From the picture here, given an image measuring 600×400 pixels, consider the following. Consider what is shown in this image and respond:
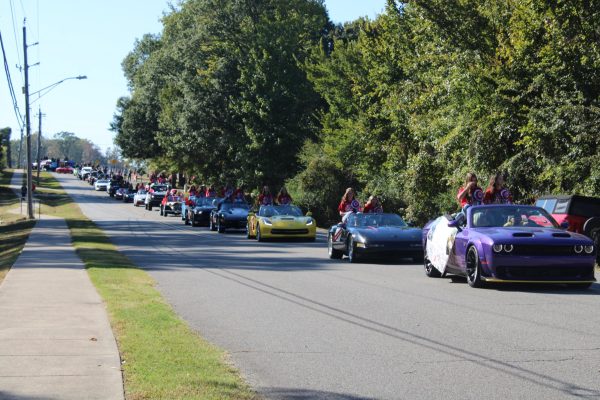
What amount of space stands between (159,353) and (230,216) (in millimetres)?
28706

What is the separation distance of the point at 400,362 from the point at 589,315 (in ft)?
13.5

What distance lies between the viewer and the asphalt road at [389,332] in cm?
756

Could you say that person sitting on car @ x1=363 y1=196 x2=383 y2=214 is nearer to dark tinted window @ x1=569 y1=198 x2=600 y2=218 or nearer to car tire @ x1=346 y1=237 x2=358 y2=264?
car tire @ x1=346 y1=237 x2=358 y2=264

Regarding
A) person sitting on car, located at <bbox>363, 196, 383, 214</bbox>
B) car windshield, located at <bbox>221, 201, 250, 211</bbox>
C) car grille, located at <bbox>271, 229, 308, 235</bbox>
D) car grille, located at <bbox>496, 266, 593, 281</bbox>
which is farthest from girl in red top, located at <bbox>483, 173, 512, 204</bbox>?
car windshield, located at <bbox>221, 201, 250, 211</bbox>

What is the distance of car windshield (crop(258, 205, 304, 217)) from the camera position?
104 feet

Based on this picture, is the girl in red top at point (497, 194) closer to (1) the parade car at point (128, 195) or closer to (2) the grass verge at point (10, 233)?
(2) the grass verge at point (10, 233)

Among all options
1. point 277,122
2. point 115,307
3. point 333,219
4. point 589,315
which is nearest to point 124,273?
point 115,307

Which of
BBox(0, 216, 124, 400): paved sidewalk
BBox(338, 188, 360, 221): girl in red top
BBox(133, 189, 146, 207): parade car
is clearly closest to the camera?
BBox(0, 216, 124, 400): paved sidewalk

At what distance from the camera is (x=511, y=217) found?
15727 millimetres

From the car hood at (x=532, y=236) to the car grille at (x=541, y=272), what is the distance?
42 centimetres

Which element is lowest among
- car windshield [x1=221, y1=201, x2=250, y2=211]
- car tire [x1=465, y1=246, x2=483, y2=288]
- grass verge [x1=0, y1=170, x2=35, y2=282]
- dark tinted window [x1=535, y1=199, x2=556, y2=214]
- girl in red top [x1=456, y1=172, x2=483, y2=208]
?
grass verge [x1=0, y1=170, x2=35, y2=282]

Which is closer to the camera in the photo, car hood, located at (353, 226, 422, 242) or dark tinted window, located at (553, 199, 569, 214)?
dark tinted window, located at (553, 199, 569, 214)

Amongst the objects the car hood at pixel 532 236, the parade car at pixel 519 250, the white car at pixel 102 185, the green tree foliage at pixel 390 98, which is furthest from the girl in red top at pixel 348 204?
the white car at pixel 102 185

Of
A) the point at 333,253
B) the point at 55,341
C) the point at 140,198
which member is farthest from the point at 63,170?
the point at 55,341
